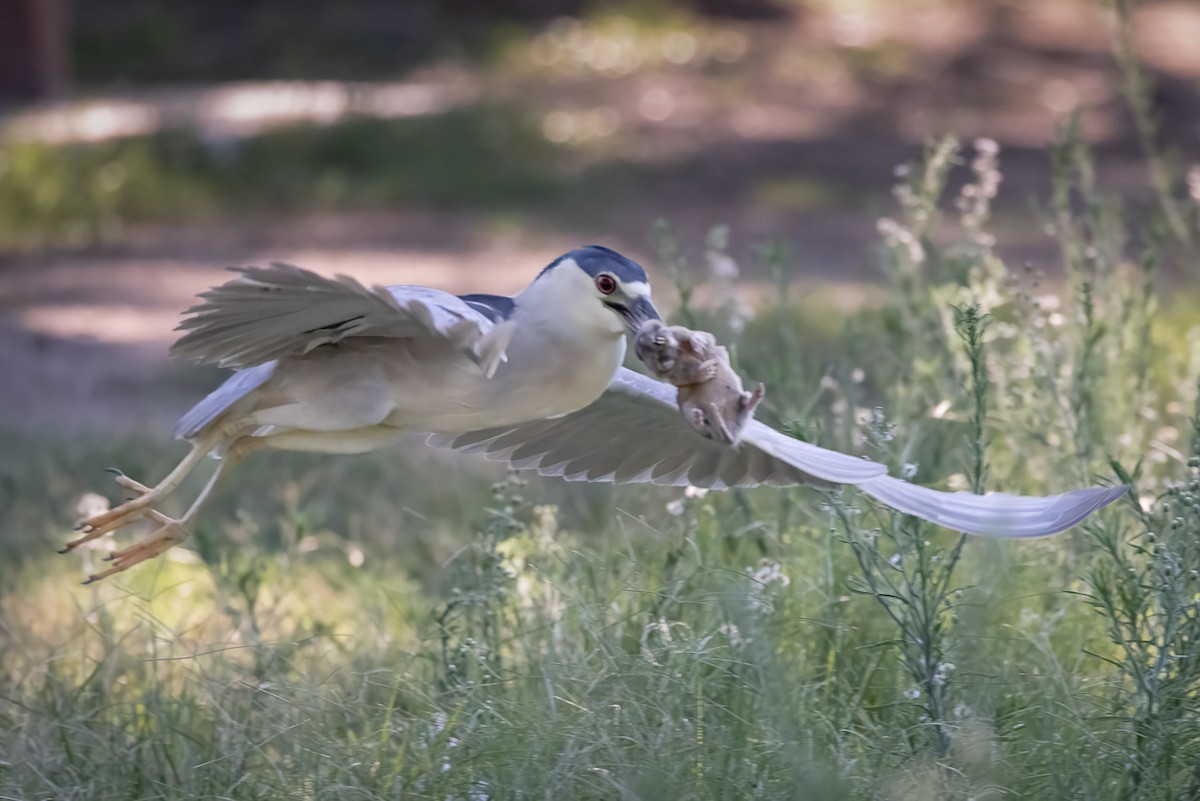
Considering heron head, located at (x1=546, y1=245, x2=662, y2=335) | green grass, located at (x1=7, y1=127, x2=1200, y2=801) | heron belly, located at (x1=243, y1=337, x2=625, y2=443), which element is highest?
heron head, located at (x1=546, y1=245, x2=662, y2=335)

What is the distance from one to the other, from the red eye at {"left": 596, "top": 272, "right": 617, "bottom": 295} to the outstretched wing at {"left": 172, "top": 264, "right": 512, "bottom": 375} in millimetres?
180

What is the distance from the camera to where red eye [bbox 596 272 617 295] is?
2.77 metres

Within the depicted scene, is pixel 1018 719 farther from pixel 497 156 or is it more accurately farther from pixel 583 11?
pixel 583 11

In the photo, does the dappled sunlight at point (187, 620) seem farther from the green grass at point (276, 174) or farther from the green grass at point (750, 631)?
the green grass at point (276, 174)

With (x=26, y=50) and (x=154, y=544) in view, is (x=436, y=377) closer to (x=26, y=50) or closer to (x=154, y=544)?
(x=154, y=544)

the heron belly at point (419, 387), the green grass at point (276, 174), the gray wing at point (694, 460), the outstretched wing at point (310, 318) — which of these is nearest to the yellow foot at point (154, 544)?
the heron belly at point (419, 387)

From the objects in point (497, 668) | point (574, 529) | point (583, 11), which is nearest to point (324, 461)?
point (574, 529)

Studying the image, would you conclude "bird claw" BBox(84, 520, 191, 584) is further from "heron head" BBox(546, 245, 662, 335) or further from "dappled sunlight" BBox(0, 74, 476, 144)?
"dappled sunlight" BBox(0, 74, 476, 144)

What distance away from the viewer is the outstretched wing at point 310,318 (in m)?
2.66

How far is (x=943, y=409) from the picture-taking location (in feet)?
11.8

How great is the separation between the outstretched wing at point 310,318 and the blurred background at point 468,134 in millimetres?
2871

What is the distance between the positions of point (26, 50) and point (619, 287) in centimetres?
913

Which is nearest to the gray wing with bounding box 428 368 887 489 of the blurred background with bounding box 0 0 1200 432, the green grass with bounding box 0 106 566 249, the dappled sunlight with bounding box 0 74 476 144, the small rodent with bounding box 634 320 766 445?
the small rodent with bounding box 634 320 766 445

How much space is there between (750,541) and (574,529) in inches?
38.8
